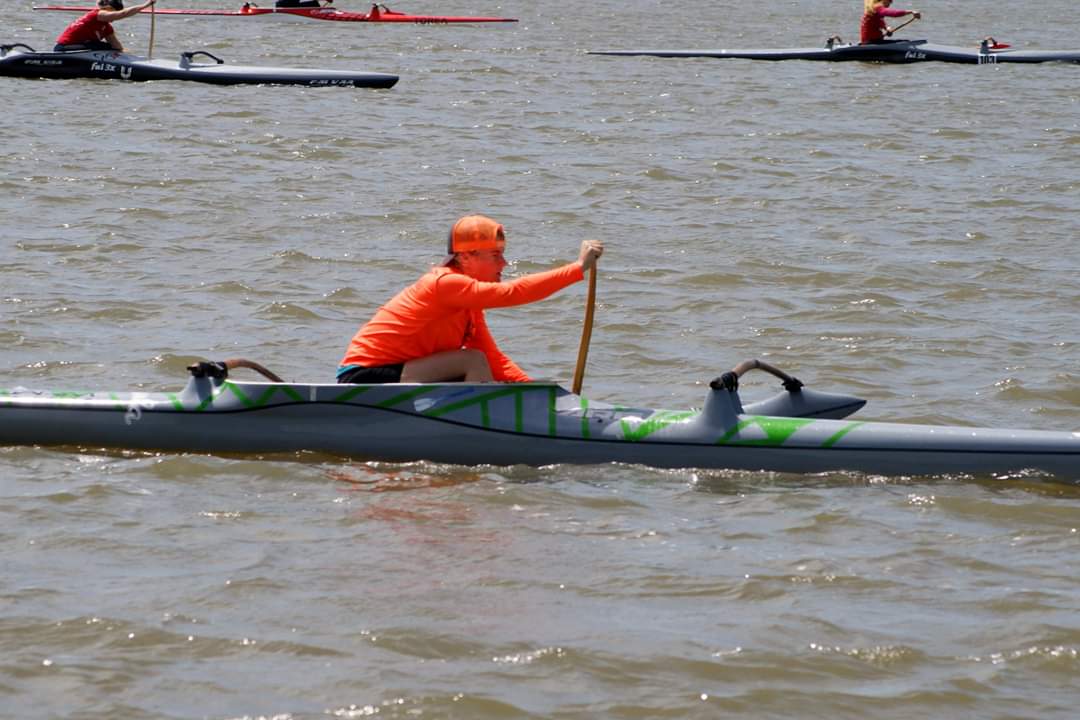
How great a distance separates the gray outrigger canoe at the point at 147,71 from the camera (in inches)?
808

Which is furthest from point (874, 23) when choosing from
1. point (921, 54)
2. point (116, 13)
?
point (116, 13)

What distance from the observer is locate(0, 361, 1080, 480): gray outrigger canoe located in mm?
6754

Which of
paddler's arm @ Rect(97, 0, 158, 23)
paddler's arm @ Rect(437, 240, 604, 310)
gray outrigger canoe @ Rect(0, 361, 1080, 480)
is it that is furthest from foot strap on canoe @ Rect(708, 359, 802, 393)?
paddler's arm @ Rect(97, 0, 158, 23)

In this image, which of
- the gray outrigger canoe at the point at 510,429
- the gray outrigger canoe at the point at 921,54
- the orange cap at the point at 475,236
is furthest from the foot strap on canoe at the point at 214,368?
the gray outrigger canoe at the point at 921,54

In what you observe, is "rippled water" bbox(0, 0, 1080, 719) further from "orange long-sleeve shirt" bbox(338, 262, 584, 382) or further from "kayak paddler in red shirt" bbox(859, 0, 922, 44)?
"kayak paddler in red shirt" bbox(859, 0, 922, 44)

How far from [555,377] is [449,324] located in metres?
1.85

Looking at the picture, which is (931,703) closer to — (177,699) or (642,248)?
(177,699)

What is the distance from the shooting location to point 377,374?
714cm

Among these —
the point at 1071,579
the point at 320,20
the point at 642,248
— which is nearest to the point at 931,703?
the point at 1071,579

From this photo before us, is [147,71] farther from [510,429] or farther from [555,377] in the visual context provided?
[510,429]

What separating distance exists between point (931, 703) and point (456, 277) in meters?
2.85

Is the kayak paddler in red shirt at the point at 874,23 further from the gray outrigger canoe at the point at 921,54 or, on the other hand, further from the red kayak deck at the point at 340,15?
the red kayak deck at the point at 340,15

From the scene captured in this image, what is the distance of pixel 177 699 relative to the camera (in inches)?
181

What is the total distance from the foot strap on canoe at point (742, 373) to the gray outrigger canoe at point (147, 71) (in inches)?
562
